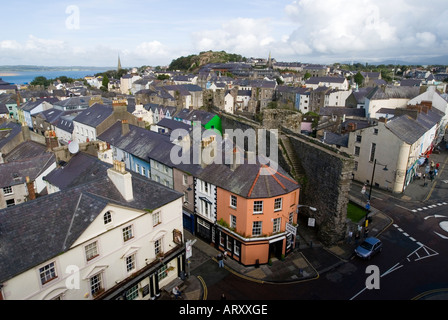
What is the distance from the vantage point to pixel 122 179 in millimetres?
Result: 15695

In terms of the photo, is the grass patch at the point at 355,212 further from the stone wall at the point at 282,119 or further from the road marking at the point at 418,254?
the stone wall at the point at 282,119

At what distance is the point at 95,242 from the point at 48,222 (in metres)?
2.28

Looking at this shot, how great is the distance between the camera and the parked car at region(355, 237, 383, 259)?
2130 cm

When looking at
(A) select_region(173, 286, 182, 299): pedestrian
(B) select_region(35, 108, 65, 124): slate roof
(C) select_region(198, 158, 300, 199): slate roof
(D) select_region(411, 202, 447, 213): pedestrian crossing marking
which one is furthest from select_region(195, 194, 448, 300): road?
(B) select_region(35, 108, 65, 124): slate roof

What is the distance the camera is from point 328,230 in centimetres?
2333

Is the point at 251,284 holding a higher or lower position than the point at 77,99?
lower

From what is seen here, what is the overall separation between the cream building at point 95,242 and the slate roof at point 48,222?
0.03 meters

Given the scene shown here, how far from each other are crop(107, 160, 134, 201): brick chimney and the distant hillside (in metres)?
162

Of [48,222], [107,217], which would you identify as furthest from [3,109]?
[107,217]

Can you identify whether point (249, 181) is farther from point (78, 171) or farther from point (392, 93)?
point (392, 93)
